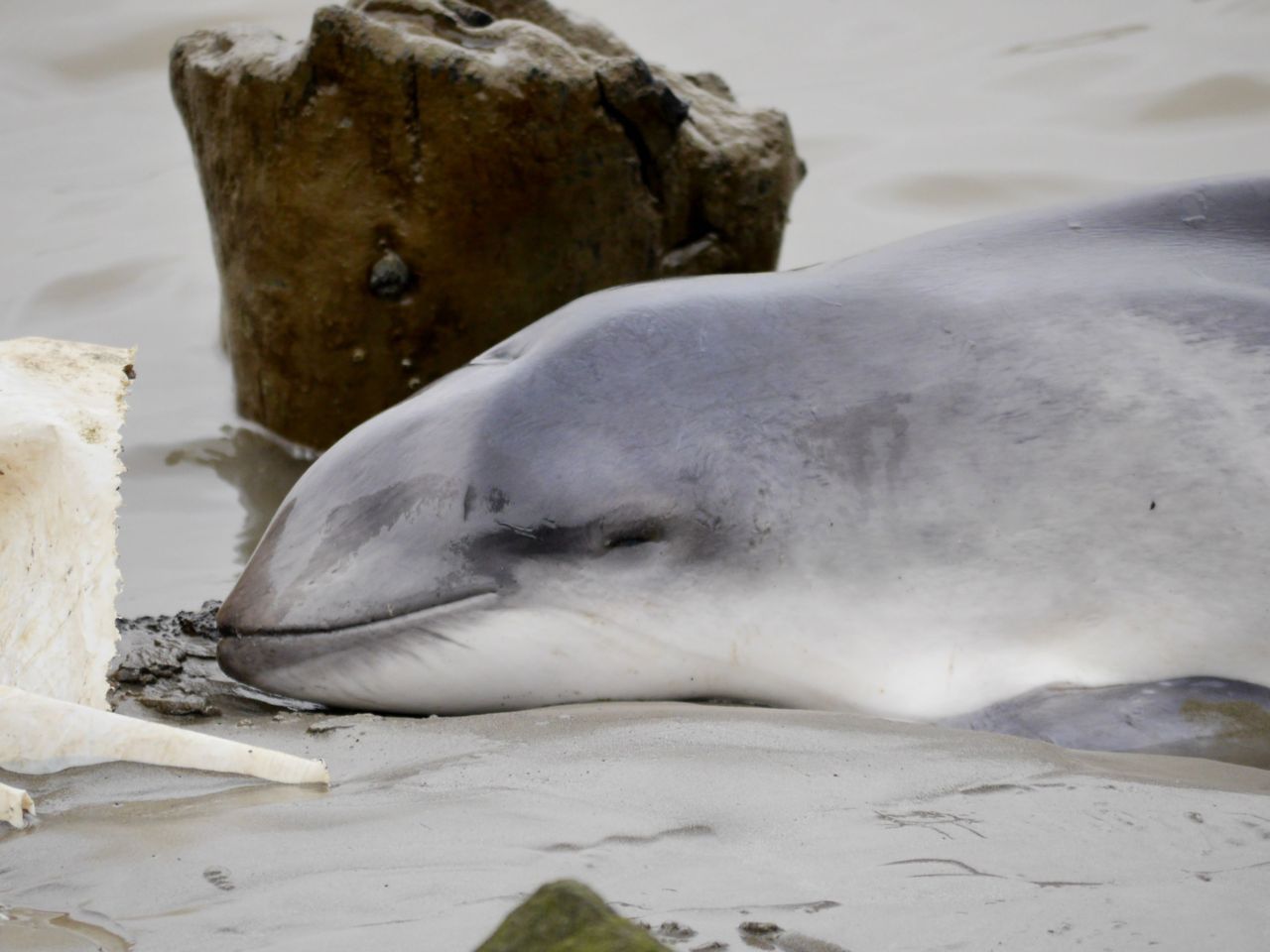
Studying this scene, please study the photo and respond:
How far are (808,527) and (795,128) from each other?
6669mm

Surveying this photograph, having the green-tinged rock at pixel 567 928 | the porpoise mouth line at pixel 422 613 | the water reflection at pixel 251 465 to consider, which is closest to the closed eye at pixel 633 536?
the porpoise mouth line at pixel 422 613

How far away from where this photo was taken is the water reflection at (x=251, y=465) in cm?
538

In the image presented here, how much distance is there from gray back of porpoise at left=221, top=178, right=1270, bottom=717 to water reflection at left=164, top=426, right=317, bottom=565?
5.87 feet

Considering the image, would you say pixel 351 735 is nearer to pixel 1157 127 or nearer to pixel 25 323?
pixel 25 323

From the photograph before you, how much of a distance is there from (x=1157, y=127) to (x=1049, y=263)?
594cm

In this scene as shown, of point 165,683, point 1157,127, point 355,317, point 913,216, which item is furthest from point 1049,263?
point 1157,127

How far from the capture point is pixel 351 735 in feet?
9.33

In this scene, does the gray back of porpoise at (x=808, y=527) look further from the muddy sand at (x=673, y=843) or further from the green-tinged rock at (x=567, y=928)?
the green-tinged rock at (x=567, y=928)

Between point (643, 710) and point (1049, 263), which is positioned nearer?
point (643, 710)

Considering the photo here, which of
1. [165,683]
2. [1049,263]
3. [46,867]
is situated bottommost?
[165,683]

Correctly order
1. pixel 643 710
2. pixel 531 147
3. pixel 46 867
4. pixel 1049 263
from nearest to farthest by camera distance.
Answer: pixel 46 867 → pixel 643 710 → pixel 1049 263 → pixel 531 147

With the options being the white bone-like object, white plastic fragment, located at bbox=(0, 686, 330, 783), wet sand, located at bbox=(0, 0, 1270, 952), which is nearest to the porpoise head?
wet sand, located at bbox=(0, 0, 1270, 952)

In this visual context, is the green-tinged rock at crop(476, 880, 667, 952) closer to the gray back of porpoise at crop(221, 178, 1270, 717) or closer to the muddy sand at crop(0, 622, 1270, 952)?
the muddy sand at crop(0, 622, 1270, 952)

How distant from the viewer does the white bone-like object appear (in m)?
2.56
